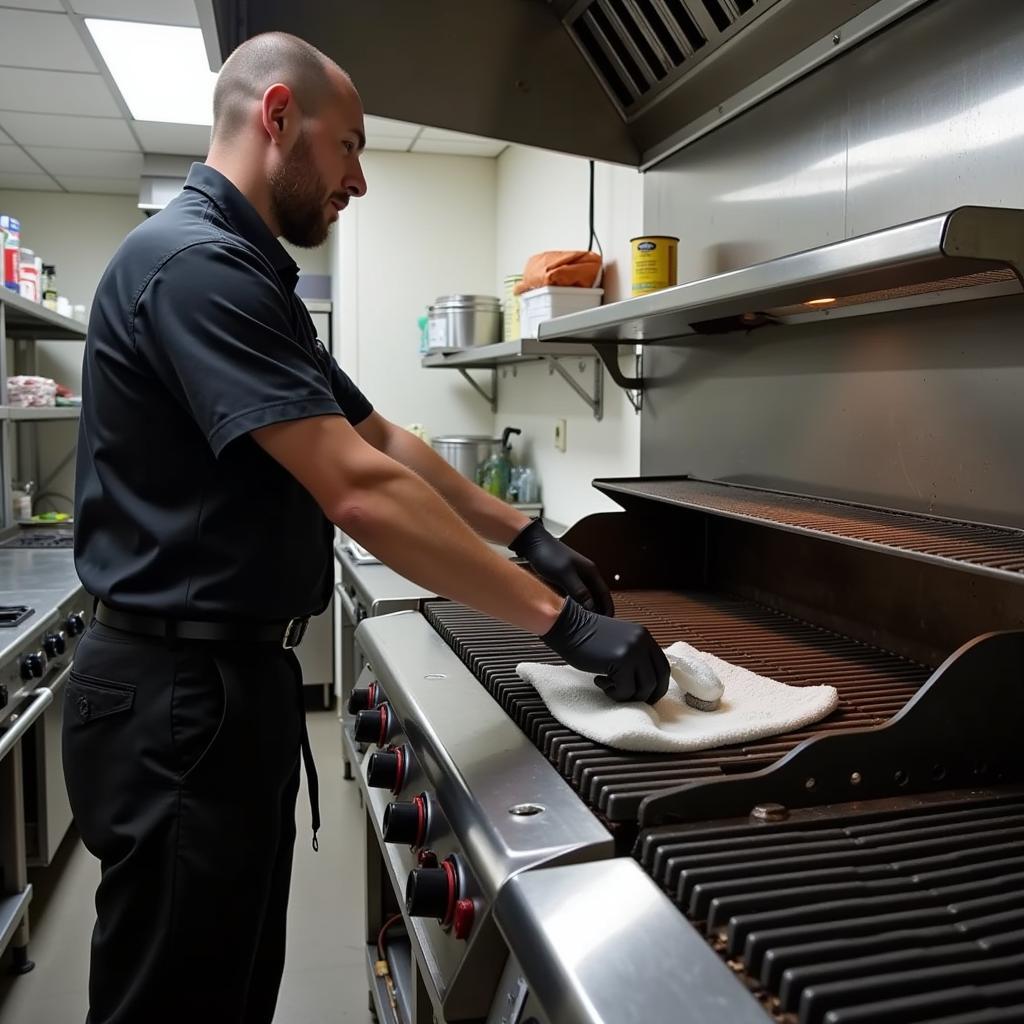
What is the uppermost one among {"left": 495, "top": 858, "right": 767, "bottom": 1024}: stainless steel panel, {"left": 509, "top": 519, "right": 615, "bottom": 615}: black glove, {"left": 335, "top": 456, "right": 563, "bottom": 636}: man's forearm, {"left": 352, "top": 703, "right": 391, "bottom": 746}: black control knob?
{"left": 335, "top": 456, "right": 563, "bottom": 636}: man's forearm

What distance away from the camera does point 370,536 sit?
1.03 meters

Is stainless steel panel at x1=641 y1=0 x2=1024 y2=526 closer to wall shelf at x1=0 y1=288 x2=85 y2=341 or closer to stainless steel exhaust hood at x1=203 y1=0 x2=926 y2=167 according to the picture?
stainless steel exhaust hood at x1=203 y1=0 x2=926 y2=167

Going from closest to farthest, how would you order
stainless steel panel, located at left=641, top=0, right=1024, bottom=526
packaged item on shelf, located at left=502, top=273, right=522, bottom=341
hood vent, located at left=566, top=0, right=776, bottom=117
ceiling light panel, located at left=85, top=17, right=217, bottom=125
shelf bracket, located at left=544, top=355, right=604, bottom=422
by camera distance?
1. stainless steel panel, located at left=641, top=0, right=1024, bottom=526
2. hood vent, located at left=566, top=0, right=776, bottom=117
3. shelf bracket, located at left=544, top=355, right=604, bottom=422
4. ceiling light panel, located at left=85, top=17, right=217, bottom=125
5. packaged item on shelf, located at left=502, top=273, right=522, bottom=341

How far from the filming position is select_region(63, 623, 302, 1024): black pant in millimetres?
1164

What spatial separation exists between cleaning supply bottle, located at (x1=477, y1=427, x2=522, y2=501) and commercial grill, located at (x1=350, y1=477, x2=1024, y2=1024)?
70.6 inches

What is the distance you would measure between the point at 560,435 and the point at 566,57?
126 centimetres

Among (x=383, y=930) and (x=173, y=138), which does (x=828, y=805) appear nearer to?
(x=383, y=930)

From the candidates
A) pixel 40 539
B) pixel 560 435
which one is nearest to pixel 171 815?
pixel 560 435

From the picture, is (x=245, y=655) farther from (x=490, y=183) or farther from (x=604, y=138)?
(x=490, y=183)

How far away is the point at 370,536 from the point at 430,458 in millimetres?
678

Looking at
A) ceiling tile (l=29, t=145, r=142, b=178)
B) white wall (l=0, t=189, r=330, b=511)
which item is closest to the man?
ceiling tile (l=29, t=145, r=142, b=178)

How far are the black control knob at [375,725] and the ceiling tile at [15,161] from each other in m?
3.57

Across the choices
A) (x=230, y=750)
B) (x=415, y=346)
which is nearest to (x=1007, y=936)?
(x=230, y=750)

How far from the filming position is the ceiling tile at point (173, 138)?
3.62 metres
